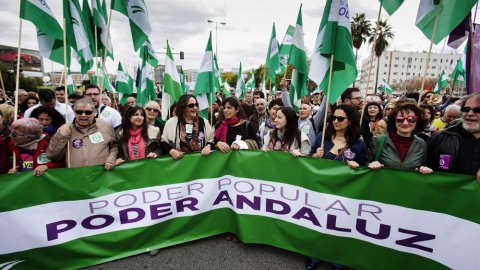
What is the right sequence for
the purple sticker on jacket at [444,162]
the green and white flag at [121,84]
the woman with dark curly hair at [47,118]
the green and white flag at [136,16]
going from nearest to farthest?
the purple sticker on jacket at [444,162], the woman with dark curly hair at [47,118], the green and white flag at [136,16], the green and white flag at [121,84]

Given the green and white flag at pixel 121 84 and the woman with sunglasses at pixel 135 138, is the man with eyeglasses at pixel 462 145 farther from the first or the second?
the green and white flag at pixel 121 84

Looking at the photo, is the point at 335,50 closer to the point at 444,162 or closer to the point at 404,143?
the point at 404,143

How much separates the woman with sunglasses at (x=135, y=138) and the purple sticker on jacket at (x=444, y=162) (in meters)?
3.26

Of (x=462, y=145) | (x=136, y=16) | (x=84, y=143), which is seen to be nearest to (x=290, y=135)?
(x=462, y=145)

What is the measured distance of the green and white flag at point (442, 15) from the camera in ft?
8.62

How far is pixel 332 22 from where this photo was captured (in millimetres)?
2852

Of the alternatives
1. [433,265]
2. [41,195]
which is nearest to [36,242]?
[41,195]

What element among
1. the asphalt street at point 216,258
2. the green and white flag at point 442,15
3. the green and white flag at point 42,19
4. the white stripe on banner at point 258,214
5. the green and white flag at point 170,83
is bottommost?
the asphalt street at point 216,258

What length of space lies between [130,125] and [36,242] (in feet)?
5.16

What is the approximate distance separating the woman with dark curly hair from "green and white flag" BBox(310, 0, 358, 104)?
359 cm

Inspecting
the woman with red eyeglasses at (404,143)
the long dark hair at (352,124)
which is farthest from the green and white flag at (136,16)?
the woman with red eyeglasses at (404,143)

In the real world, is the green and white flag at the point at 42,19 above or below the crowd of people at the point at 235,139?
above

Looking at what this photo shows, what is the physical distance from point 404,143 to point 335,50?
1360mm

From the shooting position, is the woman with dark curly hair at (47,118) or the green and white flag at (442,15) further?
the woman with dark curly hair at (47,118)
